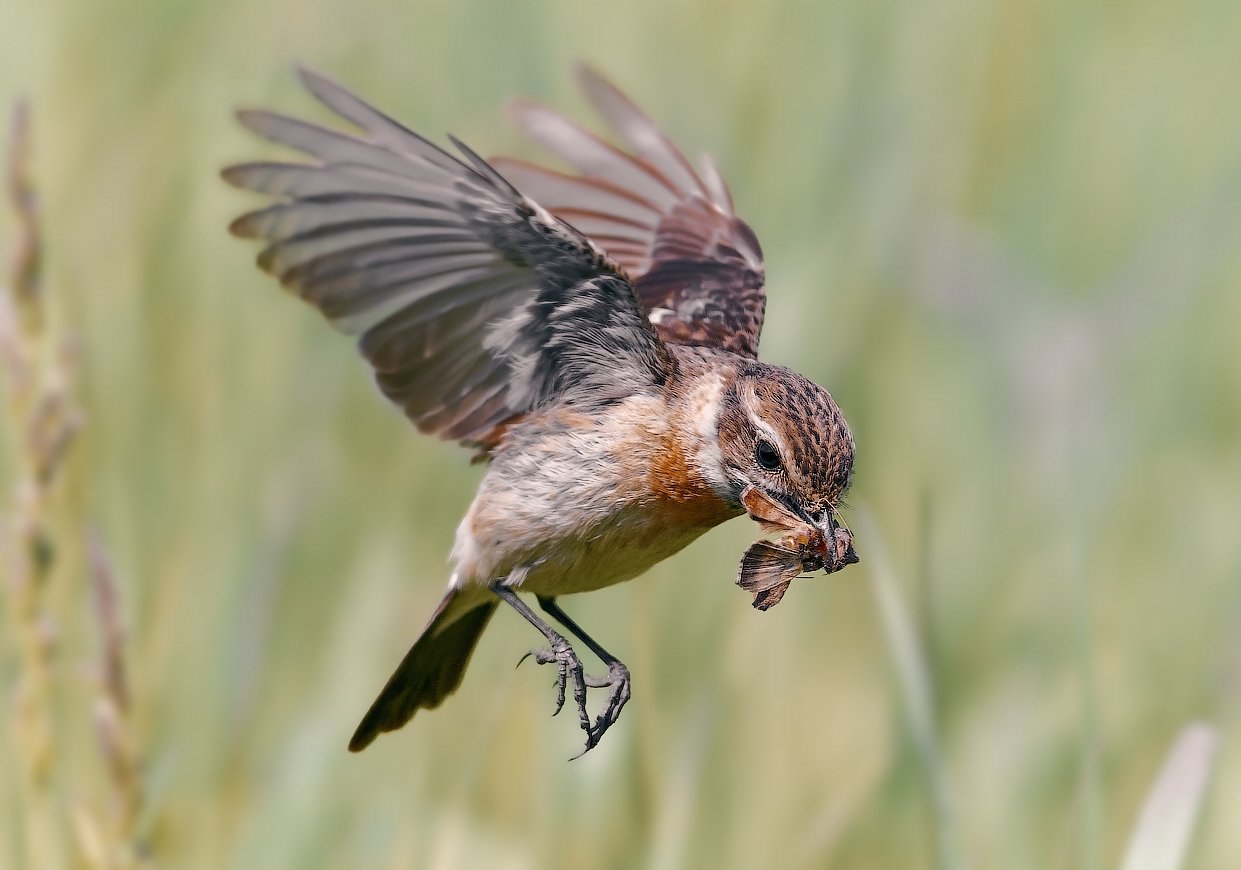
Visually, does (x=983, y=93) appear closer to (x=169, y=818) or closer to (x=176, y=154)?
(x=176, y=154)

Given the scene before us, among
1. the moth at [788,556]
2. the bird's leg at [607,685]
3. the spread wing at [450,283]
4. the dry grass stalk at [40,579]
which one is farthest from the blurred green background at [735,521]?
the spread wing at [450,283]

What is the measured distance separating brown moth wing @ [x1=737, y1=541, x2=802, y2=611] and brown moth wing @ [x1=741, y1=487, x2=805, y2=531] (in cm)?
7

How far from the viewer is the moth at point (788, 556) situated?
7.72 ft

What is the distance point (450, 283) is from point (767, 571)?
2.77 feet

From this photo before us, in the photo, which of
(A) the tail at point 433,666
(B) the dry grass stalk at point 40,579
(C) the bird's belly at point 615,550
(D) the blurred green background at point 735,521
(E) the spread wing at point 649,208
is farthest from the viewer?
(E) the spread wing at point 649,208

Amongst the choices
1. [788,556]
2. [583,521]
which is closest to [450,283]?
[583,521]

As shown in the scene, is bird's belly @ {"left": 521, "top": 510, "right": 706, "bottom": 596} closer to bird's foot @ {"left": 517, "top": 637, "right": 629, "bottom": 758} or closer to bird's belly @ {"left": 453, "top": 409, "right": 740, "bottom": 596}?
bird's belly @ {"left": 453, "top": 409, "right": 740, "bottom": 596}

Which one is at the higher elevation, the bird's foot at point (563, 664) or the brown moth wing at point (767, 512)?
the brown moth wing at point (767, 512)

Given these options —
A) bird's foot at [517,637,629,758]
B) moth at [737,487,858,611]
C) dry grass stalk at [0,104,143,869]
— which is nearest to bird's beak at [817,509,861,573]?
moth at [737,487,858,611]

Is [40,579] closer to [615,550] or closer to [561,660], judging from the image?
[561,660]

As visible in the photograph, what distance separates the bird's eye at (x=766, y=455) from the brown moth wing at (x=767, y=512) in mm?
41

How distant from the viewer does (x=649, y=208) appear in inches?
155

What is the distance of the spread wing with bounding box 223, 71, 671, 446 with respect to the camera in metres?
2.69

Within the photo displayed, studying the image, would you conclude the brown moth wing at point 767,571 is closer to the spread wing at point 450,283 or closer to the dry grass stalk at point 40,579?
the spread wing at point 450,283
